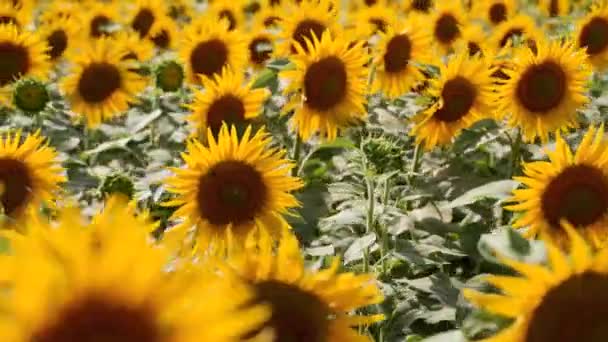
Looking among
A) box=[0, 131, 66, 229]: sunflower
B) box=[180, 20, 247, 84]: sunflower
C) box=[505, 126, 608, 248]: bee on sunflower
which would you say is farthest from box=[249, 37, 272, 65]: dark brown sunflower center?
box=[505, 126, 608, 248]: bee on sunflower

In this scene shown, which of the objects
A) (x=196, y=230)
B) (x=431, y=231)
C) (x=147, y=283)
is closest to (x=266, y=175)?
(x=196, y=230)

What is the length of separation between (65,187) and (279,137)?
3.29 feet

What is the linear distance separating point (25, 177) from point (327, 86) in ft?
4.19

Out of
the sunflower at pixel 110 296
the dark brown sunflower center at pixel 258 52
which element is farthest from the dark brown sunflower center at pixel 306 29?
the sunflower at pixel 110 296

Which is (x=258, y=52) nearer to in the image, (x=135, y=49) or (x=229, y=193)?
(x=135, y=49)

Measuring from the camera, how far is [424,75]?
4324 millimetres

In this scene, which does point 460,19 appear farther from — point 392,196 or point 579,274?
point 579,274

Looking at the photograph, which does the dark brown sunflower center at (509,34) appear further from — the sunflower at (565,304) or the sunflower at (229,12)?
the sunflower at (565,304)

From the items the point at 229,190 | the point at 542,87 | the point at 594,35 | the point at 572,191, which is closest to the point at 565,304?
the point at 572,191

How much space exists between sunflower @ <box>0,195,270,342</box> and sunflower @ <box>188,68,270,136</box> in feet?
8.12

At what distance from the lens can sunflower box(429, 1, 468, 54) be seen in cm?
540

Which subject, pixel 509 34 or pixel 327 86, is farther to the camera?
pixel 509 34

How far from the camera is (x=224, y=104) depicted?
352 cm

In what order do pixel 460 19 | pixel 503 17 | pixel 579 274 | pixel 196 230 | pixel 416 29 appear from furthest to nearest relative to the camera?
1. pixel 503 17
2. pixel 460 19
3. pixel 416 29
4. pixel 196 230
5. pixel 579 274
